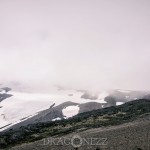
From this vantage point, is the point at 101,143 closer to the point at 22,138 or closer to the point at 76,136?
the point at 76,136

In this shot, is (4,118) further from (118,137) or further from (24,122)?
(118,137)

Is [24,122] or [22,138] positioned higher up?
[24,122]

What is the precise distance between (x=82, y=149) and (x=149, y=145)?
7.86m

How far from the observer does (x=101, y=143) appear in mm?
37031

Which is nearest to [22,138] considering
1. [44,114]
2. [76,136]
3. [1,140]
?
[1,140]

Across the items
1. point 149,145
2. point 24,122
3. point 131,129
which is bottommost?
point 149,145

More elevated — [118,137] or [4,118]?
[4,118]

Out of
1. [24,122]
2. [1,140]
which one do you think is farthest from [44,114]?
[1,140]

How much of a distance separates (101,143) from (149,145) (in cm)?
623

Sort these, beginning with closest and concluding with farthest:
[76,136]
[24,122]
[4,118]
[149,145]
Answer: [149,145], [76,136], [24,122], [4,118]

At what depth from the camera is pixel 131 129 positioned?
134 feet

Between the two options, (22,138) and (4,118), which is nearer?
(22,138)

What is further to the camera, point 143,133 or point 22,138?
point 22,138

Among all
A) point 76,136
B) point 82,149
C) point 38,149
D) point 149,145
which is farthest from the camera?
point 76,136
